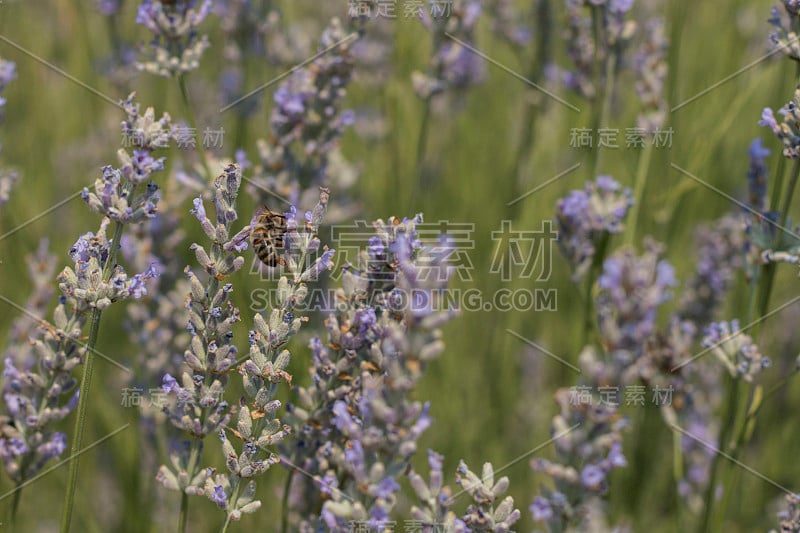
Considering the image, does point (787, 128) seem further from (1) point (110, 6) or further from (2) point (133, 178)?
(1) point (110, 6)

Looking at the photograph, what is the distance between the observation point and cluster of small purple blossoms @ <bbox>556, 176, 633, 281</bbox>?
8.44 feet

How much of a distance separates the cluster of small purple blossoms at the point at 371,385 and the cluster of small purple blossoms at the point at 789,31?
114 cm

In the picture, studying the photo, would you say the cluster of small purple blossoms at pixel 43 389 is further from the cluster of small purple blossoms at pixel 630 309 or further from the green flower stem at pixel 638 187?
the green flower stem at pixel 638 187

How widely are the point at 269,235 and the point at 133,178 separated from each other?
56cm

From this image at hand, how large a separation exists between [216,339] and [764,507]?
2.58m

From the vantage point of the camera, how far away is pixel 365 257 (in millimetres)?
1879

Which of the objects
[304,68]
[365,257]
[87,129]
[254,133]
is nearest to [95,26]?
[87,129]

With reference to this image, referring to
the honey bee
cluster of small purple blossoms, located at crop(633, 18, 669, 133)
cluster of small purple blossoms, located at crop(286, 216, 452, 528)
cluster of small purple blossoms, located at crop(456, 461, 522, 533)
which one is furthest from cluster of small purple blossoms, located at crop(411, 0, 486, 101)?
cluster of small purple blossoms, located at crop(456, 461, 522, 533)

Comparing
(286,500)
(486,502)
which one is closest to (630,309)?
(486,502)

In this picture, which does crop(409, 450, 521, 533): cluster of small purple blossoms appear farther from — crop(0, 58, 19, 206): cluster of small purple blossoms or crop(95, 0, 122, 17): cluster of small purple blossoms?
crop(95, 0, 122, 17): cluster of small purple blossoms

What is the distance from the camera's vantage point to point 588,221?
259 centimetres

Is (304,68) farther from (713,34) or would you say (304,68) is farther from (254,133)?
(713,34)

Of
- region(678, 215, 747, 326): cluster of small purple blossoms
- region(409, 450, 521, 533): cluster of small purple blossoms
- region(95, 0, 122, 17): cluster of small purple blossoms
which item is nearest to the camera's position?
region(409, 450, 521, 533): cluster of small purple blossoms

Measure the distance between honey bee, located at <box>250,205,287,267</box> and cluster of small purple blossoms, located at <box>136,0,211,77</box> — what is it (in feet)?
2.14
